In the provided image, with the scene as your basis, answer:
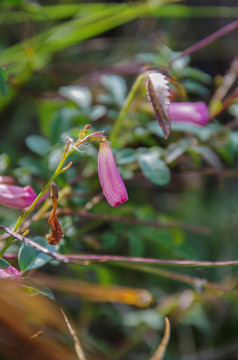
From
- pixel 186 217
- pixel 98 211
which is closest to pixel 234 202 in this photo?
pixel 186 217

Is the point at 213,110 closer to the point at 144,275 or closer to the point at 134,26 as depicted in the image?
the point at 144,275

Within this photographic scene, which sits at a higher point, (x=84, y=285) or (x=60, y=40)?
(x=60, y=40)

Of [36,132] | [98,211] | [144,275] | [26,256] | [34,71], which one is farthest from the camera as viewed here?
[36,132]

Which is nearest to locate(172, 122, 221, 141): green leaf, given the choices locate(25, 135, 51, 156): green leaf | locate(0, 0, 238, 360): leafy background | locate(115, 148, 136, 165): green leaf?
locate(0, 0, 238, 360): leafy background

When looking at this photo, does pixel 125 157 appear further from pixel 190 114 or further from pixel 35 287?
pixel 35 287

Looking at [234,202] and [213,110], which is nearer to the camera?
[213,110]

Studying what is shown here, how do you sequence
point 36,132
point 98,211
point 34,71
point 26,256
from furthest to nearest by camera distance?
point 36,132
point 34,71
point 98,211
point 26,256

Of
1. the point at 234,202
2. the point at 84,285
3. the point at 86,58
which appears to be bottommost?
the point at 234,202

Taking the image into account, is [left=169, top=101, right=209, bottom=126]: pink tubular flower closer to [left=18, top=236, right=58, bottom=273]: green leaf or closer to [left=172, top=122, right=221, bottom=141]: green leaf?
[left=172, top=122, right=221, bottom=141]: green leaf
